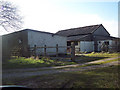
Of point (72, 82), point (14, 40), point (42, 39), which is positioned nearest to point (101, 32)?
point (42, 39)

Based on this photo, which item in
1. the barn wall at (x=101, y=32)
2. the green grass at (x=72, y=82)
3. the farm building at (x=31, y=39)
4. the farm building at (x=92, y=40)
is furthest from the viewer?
the barn wall at (x=101, y=32)

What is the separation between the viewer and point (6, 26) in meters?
18.6

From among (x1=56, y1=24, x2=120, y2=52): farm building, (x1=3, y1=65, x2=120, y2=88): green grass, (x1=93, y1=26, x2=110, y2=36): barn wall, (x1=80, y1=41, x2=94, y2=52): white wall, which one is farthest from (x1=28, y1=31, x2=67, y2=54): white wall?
(x1=93, y1=26, x2=110, y2=36): barn wall

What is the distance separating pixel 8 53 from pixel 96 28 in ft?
92.4

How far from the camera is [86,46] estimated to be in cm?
3023

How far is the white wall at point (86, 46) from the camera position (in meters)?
29.2

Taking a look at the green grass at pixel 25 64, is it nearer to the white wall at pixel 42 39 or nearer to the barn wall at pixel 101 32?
the white wall at pixel 42 39

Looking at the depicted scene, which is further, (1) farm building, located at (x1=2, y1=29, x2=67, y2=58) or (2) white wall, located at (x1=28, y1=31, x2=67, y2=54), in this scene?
(2) white wall, located at (x1=28, y1=31, x2=67, y2=54)

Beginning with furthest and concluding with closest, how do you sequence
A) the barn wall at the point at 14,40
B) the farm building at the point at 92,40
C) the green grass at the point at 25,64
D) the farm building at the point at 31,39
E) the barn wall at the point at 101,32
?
the barn wall at the point at 101,32, the farm building at the point at 92,40, the farm building at the point at 31,39, the barn wall at the point at 14,40, the green grass at the point at 25,64

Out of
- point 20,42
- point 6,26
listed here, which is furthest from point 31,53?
point 6,26

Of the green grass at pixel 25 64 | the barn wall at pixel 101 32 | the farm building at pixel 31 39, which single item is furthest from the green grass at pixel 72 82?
the barn wall at pixel 101 32

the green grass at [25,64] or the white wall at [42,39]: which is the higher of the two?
the white wall at [42,39]

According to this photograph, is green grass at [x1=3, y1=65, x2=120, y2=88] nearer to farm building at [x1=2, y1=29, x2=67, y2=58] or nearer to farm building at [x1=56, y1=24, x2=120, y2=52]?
farm building at [x1=2, y1=29, x2=67, y2=58]

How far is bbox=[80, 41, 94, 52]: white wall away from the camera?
95.7 feet
